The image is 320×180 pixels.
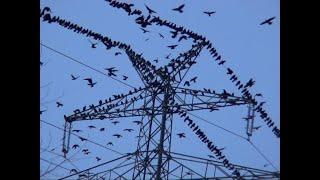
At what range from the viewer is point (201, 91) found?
399 inches

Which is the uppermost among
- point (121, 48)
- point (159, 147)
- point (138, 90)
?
point (121, 48)
